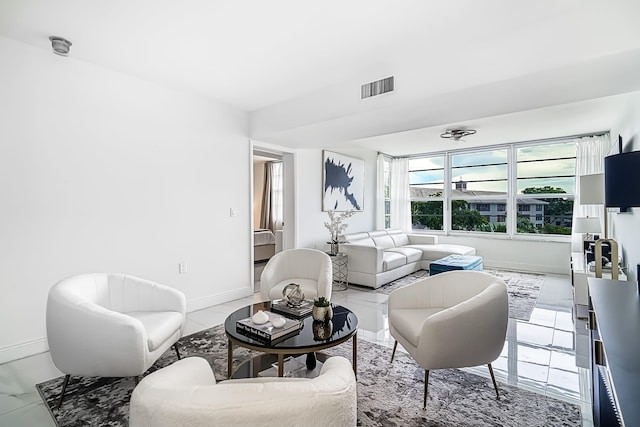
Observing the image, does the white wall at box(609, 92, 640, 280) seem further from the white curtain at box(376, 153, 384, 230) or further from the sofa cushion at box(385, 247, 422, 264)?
the white curtain at box(376, 153, 384, 230)

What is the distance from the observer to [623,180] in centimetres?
179

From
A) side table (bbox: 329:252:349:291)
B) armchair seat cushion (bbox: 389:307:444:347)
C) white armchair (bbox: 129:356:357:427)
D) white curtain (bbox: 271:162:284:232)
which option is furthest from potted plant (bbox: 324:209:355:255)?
white armchair (bbox: 129:356:357:427)

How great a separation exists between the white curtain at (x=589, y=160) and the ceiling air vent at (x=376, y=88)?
4.62 meters

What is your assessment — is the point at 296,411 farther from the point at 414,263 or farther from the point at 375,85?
the point at 414,263

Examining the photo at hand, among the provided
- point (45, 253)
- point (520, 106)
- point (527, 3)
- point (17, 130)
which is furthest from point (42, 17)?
point (520, 106)

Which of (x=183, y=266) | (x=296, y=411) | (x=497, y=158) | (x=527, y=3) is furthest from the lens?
(x=497, y=158)

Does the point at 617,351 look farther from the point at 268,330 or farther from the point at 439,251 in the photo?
the point at 439,251

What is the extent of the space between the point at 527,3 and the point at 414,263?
458 cm

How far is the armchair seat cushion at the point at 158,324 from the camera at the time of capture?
2.11 metres

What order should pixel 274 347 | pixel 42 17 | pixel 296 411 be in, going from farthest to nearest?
pixel 42 17 < pixel 274 347 < pixel 296 411

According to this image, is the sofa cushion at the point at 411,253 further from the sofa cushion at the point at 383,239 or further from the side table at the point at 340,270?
the side table at the point at 340,270

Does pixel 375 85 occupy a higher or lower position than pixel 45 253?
higher

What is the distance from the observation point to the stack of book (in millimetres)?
1890

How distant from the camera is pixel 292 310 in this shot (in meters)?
2.38
